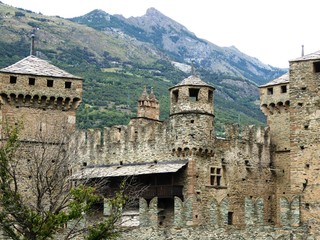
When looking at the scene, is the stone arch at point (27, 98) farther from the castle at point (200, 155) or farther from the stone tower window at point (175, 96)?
the stone tower window at point (175, 96)

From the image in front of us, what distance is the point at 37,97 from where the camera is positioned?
46625 mm

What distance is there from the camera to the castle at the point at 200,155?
119ft

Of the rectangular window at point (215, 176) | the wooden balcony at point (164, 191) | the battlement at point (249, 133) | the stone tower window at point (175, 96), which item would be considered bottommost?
the wooden balcony at point (164, 191)

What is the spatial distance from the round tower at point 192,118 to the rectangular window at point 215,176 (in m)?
1.25

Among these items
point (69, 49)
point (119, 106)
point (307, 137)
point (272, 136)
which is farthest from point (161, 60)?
point (307, 137)

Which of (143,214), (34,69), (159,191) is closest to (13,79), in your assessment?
(34,69)

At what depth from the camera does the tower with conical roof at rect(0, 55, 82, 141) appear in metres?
46.2

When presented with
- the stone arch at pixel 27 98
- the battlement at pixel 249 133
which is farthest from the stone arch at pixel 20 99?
the battlement at pixel 249 133

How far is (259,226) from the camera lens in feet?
117

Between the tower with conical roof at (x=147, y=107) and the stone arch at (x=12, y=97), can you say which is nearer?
the stone arch at (x=12, y=97)

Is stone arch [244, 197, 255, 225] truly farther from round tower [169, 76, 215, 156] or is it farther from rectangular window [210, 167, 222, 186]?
rectangular window [210, 167, 222, 186]

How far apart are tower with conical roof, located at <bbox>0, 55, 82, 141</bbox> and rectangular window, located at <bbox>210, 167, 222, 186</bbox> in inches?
386

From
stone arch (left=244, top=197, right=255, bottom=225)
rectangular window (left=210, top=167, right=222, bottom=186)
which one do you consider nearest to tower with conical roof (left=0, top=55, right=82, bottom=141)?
rectangular window (left=210, top=167, right=222, bottom=186)

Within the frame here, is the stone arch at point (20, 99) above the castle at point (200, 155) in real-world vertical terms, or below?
above
